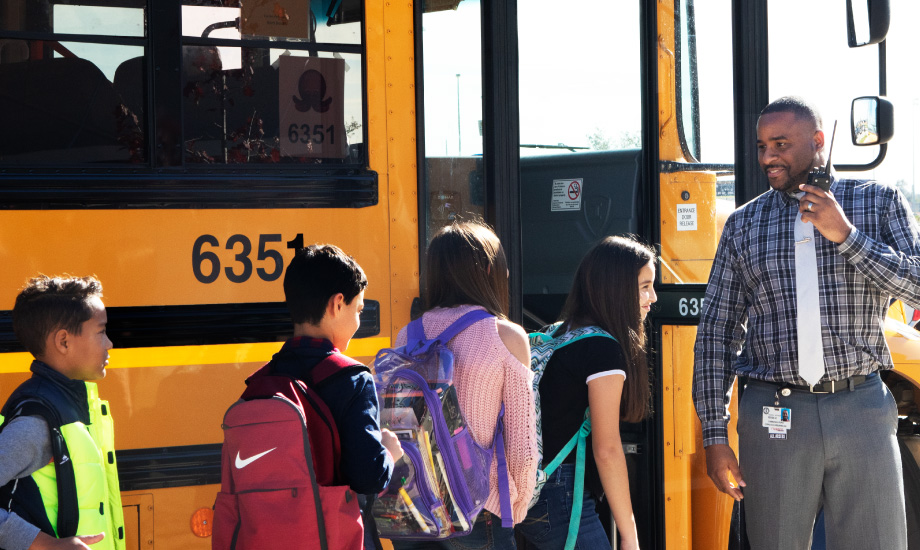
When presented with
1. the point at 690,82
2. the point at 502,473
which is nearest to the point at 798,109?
the point at 690,82

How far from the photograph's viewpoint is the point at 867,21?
9.39ft

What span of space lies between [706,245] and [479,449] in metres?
1.34

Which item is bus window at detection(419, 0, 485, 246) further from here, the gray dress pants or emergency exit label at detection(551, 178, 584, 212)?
emergency exit label at detection(551, 178, 584, 212)

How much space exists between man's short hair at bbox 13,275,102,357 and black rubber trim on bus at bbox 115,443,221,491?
502 mm

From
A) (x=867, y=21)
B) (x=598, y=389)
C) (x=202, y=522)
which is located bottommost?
(x=202, y=522)

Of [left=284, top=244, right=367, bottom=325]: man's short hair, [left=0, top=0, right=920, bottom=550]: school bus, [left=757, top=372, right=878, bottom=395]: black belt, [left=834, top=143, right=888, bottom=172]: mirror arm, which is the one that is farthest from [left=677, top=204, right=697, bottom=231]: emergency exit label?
[left=284, top=244, right=367, bottom=325]: man's short hair

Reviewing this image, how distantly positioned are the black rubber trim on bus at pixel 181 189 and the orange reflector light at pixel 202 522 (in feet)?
2.69

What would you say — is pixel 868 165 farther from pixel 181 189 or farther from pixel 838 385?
pixel 181 189

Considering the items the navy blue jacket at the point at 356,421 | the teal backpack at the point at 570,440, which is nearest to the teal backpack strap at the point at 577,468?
the teal backpack at the point at 570,440

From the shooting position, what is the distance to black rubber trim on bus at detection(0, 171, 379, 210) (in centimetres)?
234

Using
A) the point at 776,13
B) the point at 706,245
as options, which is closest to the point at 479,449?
the point at 706,245

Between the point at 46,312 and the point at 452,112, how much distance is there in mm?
1255

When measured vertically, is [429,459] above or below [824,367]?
below

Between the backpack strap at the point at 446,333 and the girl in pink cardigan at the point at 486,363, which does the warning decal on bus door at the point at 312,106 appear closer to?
the girl in pink cardigan at the point at 486,363
